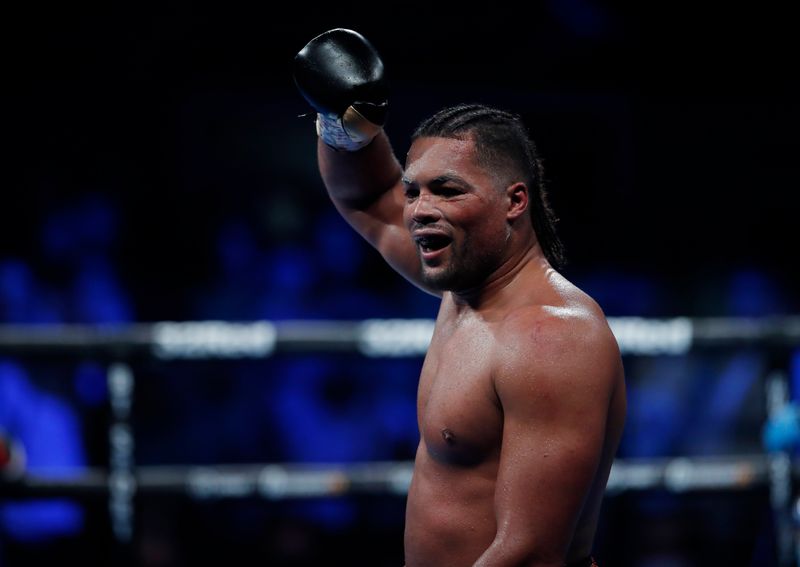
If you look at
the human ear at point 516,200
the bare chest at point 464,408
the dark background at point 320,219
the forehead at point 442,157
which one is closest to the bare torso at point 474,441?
the bare chest at point 464,408

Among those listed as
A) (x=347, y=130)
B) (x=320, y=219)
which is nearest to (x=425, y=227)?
(x=347, y=130)

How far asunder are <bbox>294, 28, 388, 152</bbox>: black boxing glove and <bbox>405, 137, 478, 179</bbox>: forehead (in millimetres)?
257

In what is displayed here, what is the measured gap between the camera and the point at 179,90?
491 centimetres

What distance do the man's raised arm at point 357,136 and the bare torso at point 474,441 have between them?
1.53ft

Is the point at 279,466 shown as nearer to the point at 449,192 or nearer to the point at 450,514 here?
the point at 450,514

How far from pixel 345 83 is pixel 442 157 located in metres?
0.34

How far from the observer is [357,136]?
213 cm

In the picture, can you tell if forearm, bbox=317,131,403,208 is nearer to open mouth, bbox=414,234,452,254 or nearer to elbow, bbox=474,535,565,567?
open mouth, bbox=414,234,452,254

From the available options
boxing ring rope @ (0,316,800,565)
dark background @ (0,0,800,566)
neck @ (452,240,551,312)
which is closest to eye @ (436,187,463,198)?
neck @ (452,240,551,312)

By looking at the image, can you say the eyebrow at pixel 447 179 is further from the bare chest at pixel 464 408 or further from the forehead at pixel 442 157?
the bare chest at pixel 464 408

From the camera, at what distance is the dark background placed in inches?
159

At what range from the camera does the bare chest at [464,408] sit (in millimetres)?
1694

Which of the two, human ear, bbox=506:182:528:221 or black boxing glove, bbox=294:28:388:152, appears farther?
black boxing glove, bbox=294:28:388:152

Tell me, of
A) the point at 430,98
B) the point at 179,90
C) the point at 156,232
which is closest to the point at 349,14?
the point at 430,98
